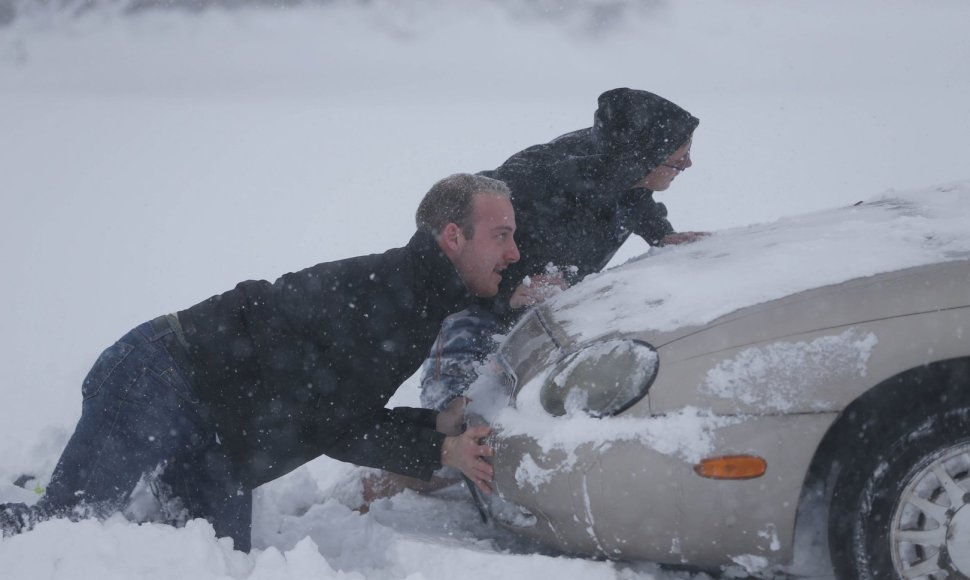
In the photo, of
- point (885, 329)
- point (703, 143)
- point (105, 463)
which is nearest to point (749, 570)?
point (885, 329)

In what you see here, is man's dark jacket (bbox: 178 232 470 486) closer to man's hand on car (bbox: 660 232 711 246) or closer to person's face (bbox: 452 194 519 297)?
person's face (bbox: 452 194 519 297)

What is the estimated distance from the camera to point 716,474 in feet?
7.13

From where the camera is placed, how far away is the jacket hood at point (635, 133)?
4348 mm

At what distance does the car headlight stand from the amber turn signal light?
0.93 feet

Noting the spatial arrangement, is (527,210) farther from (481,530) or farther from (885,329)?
(885,329)

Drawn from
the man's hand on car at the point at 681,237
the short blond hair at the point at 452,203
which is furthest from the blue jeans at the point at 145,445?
the man's hand on car at the point at 681,237

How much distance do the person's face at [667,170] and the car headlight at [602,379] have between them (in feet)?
7.45

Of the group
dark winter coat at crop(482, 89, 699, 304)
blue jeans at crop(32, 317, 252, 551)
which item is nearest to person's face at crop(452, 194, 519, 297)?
dark winter coat at crop(482, 89, 699, 304)

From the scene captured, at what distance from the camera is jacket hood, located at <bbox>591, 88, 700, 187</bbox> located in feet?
14.3

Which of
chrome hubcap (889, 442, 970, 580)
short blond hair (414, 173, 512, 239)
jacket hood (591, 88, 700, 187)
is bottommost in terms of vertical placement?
chrome hubcap (889, 442, 970, 580)

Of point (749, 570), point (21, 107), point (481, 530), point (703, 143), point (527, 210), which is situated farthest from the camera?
point (21, 107)

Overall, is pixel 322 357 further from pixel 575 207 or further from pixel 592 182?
pixel 592 182

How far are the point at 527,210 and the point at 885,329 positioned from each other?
7.25ft

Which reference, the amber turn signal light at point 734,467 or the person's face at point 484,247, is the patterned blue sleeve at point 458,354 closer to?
the person's face at point 484,247
